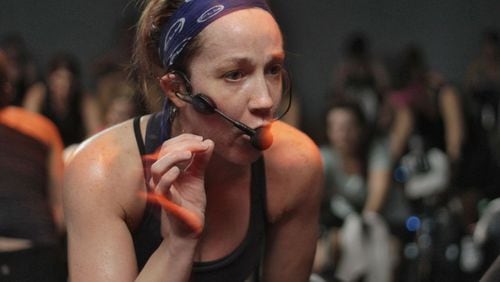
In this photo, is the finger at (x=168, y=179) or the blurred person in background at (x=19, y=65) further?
the blurred person in background at (x=19, y=65)

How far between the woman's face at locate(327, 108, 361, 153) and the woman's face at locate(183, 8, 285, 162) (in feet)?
11.9

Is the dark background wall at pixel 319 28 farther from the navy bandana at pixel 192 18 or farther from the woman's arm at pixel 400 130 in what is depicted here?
the navy bandana at pixel 192 18

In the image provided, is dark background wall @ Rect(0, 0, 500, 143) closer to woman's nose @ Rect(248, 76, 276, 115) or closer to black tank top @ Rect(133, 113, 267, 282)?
black tank top @ Rect(133, 113, 267, 282)

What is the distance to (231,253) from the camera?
2.70m

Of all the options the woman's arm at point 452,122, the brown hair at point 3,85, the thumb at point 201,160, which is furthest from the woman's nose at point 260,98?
the woman's arm at point 452,122

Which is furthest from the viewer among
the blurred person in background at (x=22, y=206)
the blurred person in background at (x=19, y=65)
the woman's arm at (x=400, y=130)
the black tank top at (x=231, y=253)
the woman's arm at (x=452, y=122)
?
the blurred person in background at (x=19, y=65)

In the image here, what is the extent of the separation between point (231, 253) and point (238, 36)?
0.56 m

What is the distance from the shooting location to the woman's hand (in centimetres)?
236

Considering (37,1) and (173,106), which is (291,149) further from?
(37,1)

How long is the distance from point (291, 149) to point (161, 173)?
541 mm

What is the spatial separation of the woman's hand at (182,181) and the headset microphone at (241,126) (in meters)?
0.07

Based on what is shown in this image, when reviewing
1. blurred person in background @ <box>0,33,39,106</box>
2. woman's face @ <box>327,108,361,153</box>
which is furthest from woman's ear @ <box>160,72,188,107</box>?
blurred person in background @ <box>0,33,39,106</box>

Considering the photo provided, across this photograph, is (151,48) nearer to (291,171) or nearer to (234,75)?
(234,75)

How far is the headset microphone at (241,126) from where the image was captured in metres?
2.44
